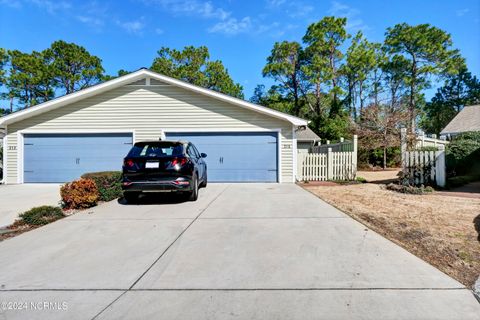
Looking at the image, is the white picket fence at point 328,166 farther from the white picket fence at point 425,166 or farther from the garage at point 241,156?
the white picket fence at point 425,166

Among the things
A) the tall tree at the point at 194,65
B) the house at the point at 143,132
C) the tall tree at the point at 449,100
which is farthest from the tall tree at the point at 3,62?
the tall tree at the point at 449,100

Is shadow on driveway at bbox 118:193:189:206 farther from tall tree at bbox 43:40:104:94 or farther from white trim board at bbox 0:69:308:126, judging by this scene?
tall tree at bbox 43:40:104:94

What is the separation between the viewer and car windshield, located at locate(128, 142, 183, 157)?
749 cm

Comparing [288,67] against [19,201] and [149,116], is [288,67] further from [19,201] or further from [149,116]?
[19,201]

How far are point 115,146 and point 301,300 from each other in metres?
12.1

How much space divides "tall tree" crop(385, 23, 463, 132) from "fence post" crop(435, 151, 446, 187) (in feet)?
88.7

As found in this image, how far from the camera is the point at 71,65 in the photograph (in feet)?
101

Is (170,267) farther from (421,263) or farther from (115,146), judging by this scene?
(115,146)

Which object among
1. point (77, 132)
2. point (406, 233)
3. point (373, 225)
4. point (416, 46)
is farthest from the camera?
point (416, 46)

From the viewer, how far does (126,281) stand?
333 cm

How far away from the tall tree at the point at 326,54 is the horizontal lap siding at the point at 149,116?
21196 mm

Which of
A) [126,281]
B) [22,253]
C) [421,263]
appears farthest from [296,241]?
[22,253]

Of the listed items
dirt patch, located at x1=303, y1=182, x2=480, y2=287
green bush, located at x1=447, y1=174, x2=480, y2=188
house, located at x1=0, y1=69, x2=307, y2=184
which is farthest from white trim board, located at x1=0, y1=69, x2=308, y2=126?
green bush, located at x1=447, y1=174, x2=480, y2=188

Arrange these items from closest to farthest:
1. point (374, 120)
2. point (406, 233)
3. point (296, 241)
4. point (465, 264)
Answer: point (465, 264), point (296, 241), point (406, 233), point (374, 120)
